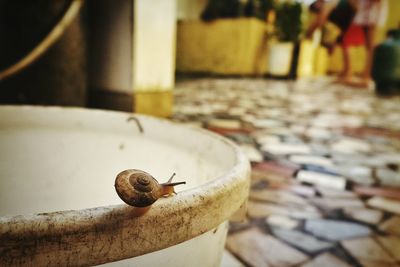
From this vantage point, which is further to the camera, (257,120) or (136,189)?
(257,120)

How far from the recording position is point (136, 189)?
0.40 meters

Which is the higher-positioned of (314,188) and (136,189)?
(136,189)

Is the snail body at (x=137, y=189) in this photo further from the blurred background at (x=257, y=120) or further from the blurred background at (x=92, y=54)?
A: the blurred background at (x=92, y=54)

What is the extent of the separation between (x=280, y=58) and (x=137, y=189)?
920 cm

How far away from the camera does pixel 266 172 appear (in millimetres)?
1935

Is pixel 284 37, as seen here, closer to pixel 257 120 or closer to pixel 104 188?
pixel 257 120

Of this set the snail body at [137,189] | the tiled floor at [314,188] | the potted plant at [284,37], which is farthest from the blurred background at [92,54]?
the potted plant at [284,37]

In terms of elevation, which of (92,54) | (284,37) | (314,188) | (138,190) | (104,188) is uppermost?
(284,37)

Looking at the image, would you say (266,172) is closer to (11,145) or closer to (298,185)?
(298,185)

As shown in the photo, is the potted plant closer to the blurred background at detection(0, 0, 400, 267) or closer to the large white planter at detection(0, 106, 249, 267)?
the blurred background at detection(0, 0, 400, 267)

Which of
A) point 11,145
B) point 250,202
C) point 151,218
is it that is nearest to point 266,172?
point 250,202

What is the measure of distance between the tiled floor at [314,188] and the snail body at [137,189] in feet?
2.54

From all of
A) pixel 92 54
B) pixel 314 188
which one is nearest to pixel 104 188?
pixel 314 188

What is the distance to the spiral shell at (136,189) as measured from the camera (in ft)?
1.29
